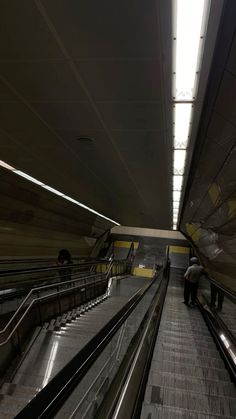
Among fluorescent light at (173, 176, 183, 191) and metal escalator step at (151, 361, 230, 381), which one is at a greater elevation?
fluorescent light at (173, 176, 183, 191)

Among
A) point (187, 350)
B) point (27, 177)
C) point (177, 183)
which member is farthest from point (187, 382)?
point (27, 177)

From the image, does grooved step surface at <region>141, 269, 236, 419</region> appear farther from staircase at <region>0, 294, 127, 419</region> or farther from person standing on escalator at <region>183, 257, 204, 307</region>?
person standing on escalator at <region>183, 257, 204, 307</region>

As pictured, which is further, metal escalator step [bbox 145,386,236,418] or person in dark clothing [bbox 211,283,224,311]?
person in dark clothing [bbox 211,283,224,311]

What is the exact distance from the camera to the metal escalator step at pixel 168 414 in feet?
8.73

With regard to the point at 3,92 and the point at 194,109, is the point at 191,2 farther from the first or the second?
the point at 3,92

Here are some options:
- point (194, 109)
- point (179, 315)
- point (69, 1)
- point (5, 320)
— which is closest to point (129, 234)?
point (179, 315)

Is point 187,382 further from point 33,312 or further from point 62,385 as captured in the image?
point 33,312

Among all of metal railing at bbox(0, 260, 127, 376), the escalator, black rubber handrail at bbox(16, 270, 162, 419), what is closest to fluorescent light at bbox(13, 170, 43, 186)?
metal railing at bbox(0, 260, 127, 376)

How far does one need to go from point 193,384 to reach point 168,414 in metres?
0.88

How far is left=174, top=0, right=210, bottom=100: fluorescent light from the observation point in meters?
2.35

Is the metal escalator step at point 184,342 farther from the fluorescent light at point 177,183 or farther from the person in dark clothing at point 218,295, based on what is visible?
the fluorescent light at point 177,183

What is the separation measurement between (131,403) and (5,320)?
4.37 m

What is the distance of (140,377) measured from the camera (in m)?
2.36

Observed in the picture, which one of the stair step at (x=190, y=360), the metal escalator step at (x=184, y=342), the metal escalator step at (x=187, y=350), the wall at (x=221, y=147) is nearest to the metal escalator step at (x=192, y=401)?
the stair step at (x=190, y=360)
